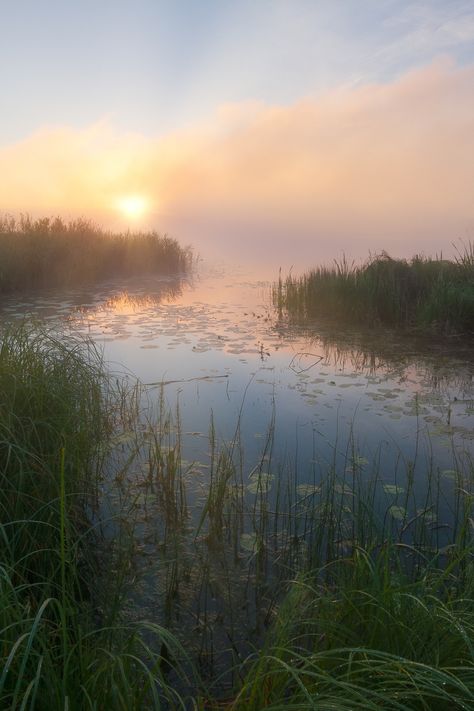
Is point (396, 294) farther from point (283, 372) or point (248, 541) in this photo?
point (248, 541)

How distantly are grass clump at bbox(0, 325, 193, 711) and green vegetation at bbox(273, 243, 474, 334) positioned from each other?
598cm

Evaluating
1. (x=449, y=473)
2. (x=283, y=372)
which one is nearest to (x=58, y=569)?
(x=449, y=473)

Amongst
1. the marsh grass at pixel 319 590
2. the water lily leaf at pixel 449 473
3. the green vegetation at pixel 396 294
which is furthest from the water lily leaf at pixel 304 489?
the green vegetation at pixel 396 294

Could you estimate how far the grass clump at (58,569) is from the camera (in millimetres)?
1504

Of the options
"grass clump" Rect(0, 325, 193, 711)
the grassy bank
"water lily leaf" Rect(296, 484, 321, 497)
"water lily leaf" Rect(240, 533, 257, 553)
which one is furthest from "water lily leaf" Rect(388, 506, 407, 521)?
the grassy bank

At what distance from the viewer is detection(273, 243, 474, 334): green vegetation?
8.03 m

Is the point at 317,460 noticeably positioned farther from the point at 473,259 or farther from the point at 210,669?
the point at 473,259

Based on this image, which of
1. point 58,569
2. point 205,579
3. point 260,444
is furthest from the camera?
point 260,444

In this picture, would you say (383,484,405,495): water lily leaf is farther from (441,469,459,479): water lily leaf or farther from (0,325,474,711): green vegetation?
(441,469,459,479): water lily leaf

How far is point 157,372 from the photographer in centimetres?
639

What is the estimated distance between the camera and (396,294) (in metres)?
8.81

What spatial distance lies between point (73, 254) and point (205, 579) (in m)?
12.5

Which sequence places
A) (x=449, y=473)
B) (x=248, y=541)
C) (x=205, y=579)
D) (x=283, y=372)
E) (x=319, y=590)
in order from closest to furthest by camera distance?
1. (x=319, y=590)
2. (x=205, y=579)
3. (x=248, y=541)
4. (x=449, y=473)
5. (x=283, y=372)

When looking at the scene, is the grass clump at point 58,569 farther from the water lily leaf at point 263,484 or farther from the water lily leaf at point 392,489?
the water lily leaf at point 392,489
